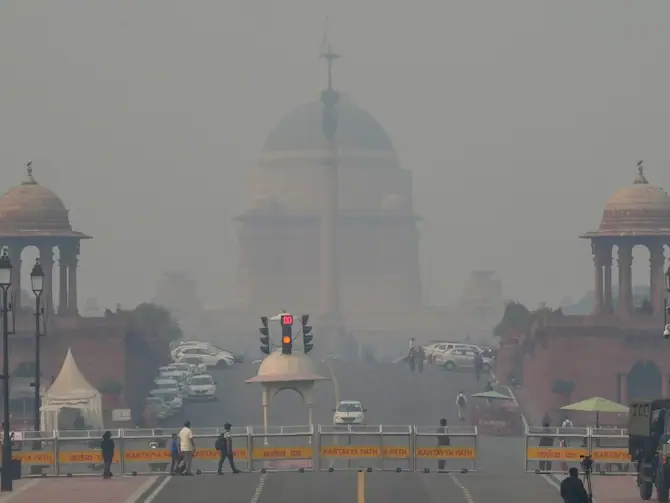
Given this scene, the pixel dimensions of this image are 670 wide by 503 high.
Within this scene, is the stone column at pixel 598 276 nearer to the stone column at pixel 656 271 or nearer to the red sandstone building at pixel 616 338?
the red sandstone building at pixel 616 338

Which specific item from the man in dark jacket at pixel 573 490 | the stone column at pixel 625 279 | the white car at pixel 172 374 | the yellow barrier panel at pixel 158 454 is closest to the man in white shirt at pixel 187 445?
the yellow barrier panel at pixel 158 454

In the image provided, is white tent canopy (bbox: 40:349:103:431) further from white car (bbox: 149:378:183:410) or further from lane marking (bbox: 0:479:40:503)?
lane marking (bbox: 0:479:40:503)

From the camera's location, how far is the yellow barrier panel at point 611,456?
224 ft

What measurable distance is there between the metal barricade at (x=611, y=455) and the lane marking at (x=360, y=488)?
6.06 metres

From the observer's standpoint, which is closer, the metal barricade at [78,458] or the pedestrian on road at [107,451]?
the pedestrian on road at [107,451]

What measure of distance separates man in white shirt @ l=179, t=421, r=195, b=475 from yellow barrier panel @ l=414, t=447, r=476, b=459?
601 cm

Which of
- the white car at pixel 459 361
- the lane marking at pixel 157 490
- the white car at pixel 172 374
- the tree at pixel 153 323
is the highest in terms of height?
the tree at pixel 153 323

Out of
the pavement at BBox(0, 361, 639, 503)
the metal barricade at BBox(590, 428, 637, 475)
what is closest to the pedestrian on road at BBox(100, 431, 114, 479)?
the pavement at BBox(0, 361, 639, 503)

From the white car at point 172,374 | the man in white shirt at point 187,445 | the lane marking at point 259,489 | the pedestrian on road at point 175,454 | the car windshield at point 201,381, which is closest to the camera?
the lane marking at point 259,489

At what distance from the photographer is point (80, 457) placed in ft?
228

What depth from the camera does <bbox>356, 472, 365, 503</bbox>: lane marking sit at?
5881cm

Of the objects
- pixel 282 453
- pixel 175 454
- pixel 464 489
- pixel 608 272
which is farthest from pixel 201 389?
pixel 464 489

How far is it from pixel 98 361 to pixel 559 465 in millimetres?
62671

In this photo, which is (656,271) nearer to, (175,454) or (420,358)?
(420,358)
